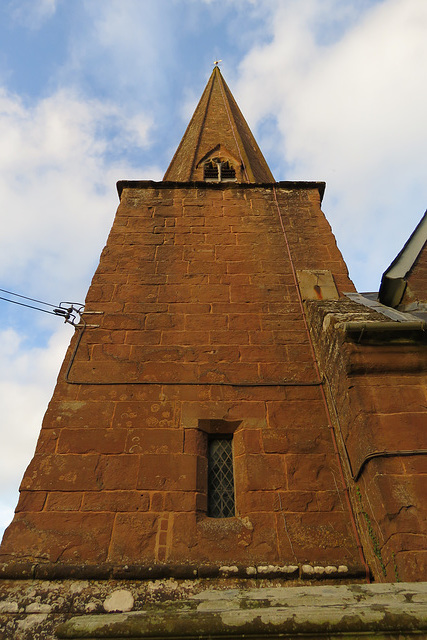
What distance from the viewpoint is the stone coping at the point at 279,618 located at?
189cm

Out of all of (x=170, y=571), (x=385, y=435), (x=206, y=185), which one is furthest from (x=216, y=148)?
(x=170, y=571)

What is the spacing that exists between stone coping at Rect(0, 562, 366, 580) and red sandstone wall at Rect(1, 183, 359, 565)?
0.30 feet

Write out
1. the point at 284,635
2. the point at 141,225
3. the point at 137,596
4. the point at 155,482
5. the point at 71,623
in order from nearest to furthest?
1. the point at 284,635
2. the point at 71,623
3. the point at 137,596
4. the point at 155,482
5. the point at 141,225

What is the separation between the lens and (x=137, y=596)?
2805 mm

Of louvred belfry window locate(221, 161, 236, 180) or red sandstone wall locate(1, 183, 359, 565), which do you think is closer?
red sandstone wall locate(1, 183, 359, 565)

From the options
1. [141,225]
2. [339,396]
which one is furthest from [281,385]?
[141,225]

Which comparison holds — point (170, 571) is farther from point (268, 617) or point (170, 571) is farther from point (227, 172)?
point (227, 172)

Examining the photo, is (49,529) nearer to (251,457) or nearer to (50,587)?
(50,587)

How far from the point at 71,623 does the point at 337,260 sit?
4.78 meters

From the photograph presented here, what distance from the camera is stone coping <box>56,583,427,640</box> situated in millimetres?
1893

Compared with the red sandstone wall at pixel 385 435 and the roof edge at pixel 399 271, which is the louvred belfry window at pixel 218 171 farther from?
the red sandstone wall at pixel 385 435

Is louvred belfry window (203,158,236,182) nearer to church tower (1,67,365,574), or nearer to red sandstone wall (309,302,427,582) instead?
church tower (1,67,365,574)

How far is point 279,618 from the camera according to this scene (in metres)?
1.97

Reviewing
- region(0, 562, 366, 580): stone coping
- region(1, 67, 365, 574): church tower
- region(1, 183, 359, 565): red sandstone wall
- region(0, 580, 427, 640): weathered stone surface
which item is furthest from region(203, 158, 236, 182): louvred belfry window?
region(0, 580, 427, 640): weathered stone surface
